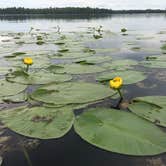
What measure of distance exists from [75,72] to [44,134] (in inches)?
68.2

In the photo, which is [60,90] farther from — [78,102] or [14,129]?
[14,129]

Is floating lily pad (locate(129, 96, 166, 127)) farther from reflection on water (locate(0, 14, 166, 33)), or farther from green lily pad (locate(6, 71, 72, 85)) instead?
reflection on water (locate(0, 14, 166, 33))

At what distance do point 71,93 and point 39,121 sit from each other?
0.62 meters

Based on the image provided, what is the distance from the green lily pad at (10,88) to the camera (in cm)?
260

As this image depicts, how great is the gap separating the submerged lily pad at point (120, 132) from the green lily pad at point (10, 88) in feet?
3.36

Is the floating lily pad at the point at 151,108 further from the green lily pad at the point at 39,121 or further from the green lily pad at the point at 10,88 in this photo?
the green lily pad at the point at 10,88

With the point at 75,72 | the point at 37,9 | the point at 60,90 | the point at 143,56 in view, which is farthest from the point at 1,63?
the point at 37,9

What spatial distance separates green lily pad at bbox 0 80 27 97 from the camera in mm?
2602

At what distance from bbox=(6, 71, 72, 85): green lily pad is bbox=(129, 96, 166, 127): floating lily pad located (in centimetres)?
114

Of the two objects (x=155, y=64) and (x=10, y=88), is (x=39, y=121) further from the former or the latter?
(x=155, y=64)

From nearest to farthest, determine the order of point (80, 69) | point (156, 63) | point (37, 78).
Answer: point (37, 78) < point (80, 69) < point (156, 63)

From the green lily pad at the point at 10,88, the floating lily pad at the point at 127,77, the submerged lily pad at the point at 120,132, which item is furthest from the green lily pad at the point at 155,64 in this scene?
the green lily pad at the point at 10,88

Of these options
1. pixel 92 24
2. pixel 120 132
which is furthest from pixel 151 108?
pixel 92 24

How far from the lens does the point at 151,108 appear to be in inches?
80.4
